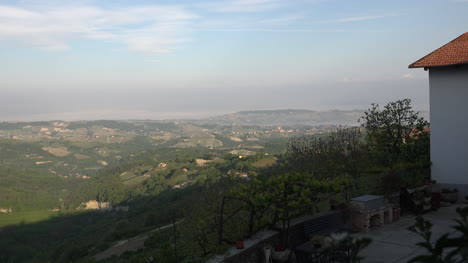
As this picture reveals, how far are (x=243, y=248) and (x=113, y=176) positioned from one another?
400 ft

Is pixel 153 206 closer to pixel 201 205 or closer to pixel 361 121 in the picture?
pixel 361 121

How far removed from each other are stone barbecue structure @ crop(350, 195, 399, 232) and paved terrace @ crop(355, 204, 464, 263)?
20cm

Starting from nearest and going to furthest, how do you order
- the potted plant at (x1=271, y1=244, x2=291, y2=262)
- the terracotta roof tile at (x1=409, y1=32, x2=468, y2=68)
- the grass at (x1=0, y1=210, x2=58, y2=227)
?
the potted plant at (x1=271, y1=244, x2=291, y2=262) → the terracotta roof tile at (x1=409, y1=32, x2=468, y2=68) → the grass at (x1=0, y1=210, x2=58, y2=227)

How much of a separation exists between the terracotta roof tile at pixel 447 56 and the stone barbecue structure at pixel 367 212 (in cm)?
544

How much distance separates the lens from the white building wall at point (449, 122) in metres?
12.3

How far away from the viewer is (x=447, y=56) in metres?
12.9

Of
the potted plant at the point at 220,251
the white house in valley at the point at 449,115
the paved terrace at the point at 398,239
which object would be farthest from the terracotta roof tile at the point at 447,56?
the potted plant at the point at 220,251

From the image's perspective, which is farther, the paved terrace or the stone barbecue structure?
the stone barbecue structure

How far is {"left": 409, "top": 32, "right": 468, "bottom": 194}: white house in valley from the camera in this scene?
12.3 metres

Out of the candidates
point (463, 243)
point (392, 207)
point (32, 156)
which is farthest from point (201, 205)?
point (32, 156)

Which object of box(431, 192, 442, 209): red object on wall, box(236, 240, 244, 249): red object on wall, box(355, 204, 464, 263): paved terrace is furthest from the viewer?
box(431, 192, 442, 209): red object on wall

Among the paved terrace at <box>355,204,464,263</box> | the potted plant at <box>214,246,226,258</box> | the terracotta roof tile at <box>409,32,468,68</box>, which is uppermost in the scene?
the terracotta roof tile at <box>409,32,468,68</box>

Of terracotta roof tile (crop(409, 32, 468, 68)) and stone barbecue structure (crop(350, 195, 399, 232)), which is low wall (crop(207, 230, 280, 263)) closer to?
stone barbecue structure (crop(350, 195, 399, 232))

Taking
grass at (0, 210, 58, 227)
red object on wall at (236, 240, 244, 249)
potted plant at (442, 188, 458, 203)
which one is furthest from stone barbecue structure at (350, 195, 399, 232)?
grass at (0, 210, 58, 227)
